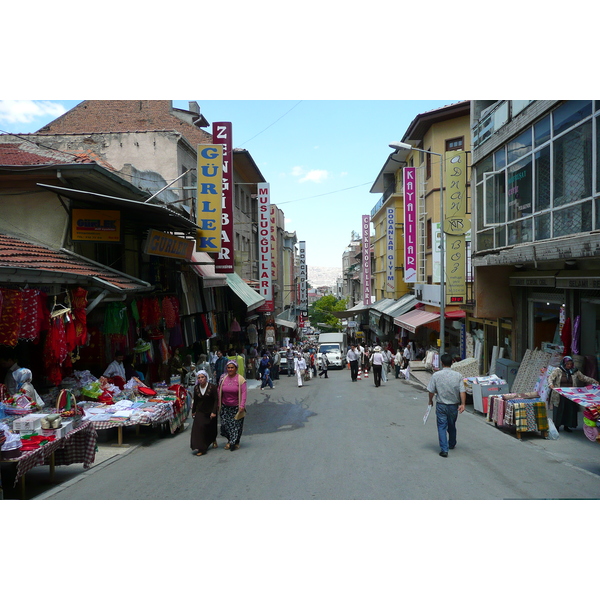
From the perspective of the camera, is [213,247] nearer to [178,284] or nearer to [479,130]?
[178,284]

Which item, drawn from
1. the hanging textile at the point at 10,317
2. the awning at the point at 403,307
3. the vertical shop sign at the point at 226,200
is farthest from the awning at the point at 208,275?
the awning at the point at 403,307

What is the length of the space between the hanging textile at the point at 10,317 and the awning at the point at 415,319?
18.7 meters

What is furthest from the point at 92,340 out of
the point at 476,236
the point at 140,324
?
the point at 476,236

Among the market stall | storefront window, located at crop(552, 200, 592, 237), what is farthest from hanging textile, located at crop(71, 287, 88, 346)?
storefront window, located at crop(552, 200, 592, 237)

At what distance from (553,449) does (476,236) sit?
765 centimetres

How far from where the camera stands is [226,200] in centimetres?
1928

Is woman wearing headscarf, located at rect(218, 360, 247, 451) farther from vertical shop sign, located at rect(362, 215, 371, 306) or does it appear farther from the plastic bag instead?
vertical shop sign, located at rect(362, 215, 371, 306)

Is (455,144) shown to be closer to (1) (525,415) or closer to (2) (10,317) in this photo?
(1) (525,415)

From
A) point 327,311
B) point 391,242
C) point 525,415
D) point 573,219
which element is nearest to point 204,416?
point 525,415

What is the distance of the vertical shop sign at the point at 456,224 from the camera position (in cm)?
1781

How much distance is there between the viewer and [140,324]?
12.7 m

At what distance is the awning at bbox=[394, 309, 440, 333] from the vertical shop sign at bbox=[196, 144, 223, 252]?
37.2 ft

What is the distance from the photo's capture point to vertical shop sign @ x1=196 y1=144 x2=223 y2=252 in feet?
52.5

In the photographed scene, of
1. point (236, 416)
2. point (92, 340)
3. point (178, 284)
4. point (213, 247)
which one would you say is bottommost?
point (236, 416)
